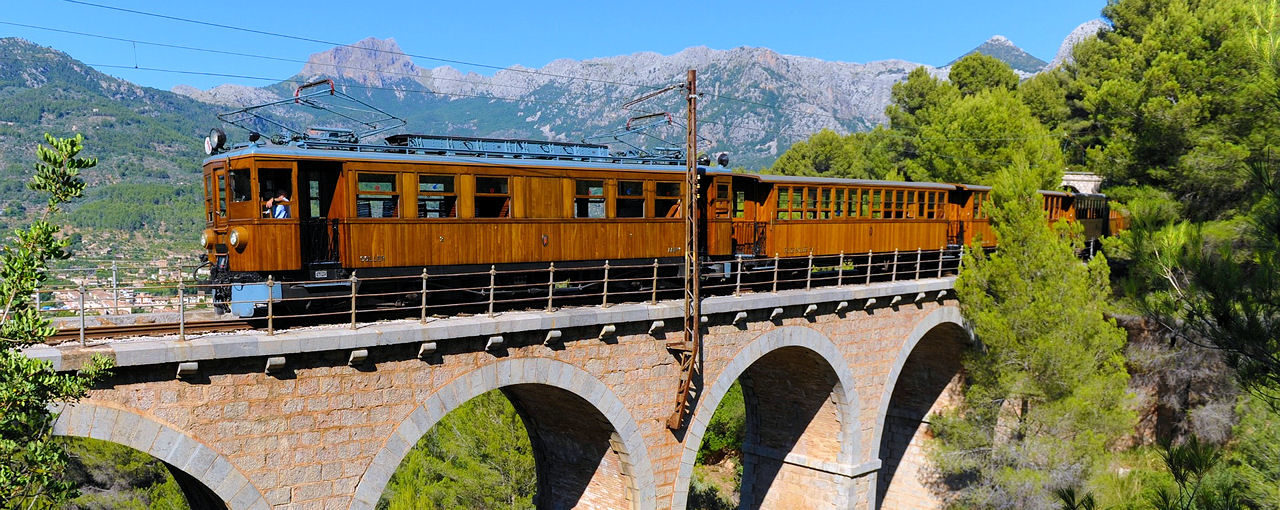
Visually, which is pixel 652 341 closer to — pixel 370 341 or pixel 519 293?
pixel 519 293

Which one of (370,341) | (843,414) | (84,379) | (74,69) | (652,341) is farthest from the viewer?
(74,69)

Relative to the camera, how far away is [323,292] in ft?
38.8

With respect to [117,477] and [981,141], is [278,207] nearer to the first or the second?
[117,477]

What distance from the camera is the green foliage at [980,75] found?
1784 inches

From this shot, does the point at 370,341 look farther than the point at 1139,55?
No

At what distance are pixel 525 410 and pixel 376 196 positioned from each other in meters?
5.41

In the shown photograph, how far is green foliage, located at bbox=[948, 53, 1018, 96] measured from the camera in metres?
45.3

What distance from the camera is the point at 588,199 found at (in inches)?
565

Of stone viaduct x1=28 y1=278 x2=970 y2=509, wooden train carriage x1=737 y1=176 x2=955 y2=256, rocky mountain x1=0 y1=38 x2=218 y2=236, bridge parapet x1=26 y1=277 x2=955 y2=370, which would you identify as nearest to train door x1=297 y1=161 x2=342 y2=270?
bridge parapet x1=26 y1=277 x2=955 y2=370

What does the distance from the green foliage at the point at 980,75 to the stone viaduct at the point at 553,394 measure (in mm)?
27933

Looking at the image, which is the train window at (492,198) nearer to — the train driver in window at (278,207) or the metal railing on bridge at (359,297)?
the metal railing on bridge at (359,297)

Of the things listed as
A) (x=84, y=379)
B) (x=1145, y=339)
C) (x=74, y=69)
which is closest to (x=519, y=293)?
(x=84, y=379)

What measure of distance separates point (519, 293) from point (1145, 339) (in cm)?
1898

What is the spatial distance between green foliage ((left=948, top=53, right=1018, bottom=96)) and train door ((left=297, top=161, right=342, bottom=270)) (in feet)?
136
